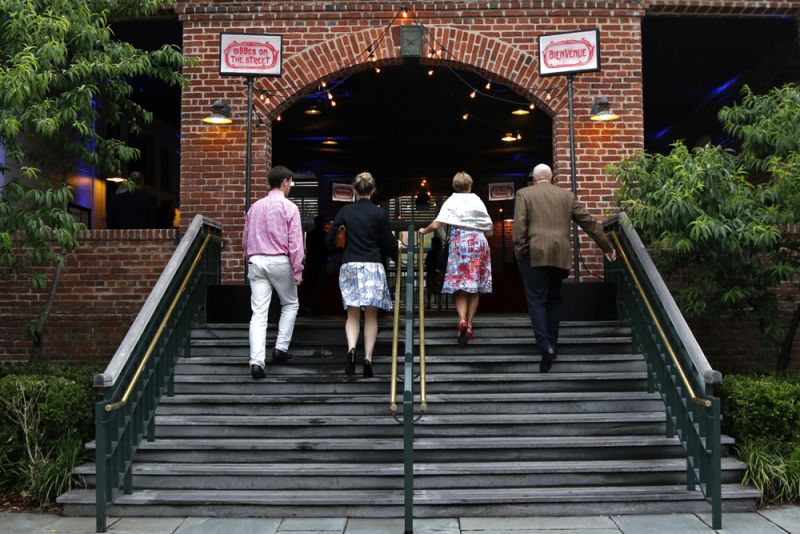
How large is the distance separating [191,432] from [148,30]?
6577mm

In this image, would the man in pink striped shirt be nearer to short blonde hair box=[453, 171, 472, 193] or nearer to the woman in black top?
the woman in black top

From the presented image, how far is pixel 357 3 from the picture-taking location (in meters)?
9.27

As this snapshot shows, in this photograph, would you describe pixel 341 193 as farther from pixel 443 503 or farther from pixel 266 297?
pixel 443 503

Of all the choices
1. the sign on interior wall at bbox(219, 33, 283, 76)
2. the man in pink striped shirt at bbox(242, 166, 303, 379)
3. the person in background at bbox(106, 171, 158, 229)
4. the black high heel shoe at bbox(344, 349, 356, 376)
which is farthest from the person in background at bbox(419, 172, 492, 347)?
the person in background at bbox(106, 171, 158, 229)

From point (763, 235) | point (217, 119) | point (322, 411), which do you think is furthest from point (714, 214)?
point (217, 119)

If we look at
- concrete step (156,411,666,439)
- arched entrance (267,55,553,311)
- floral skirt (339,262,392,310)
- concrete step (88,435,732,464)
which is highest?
arched entrance (267,55,553,311)

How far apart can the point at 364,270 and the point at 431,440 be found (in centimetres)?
156

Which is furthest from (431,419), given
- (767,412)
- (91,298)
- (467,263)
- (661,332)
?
(91,298)

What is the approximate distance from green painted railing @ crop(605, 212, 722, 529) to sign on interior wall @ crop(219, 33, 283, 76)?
394cm

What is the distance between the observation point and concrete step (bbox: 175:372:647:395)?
666cm

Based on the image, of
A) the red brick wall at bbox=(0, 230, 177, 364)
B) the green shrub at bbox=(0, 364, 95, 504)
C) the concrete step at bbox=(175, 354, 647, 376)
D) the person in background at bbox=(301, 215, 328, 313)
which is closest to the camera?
the green shrub at bbox=(0, 364, 95, 504)

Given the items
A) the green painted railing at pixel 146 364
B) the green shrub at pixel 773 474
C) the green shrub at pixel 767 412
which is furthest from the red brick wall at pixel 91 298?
the green shrub at pixel 773 474

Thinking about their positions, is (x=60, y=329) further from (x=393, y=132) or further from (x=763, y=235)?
(x=393, y=132)

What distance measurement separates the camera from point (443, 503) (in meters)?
5.41
